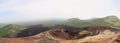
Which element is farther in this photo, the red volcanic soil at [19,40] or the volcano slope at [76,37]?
the volcano slope at [76,37]

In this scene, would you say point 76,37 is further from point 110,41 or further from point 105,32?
point 110,41

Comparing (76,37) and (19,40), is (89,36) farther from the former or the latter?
(19,40)

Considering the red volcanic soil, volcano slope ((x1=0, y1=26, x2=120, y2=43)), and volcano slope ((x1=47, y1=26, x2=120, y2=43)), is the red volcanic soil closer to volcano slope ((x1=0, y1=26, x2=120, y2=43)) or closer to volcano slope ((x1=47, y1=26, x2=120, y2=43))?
volcano slope ((x1=0, y1=26, x2=120, y2=43))

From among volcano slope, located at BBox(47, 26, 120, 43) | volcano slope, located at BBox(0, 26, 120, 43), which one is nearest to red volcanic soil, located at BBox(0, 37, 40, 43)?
volcano slope, located at BBox(0, 26, 120, 43)

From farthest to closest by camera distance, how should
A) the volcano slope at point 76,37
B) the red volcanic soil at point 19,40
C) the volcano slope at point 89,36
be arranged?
the volcano slope at point 89,36
the volcano slope at point 76,37
the red volcanic soil at point 19,40

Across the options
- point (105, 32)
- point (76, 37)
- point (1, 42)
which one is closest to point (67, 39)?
point (76, 37)

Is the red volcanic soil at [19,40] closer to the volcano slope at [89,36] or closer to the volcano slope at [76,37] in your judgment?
the volcano slope at [76,37]

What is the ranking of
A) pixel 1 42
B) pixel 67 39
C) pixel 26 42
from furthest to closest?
pixel 67 39
pixel 26 42
pixel 1 42

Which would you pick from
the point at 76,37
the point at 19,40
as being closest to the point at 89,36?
the point at 76,37

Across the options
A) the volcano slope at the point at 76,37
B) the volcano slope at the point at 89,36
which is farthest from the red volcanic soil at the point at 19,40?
the volcano slope at the point at 89,36

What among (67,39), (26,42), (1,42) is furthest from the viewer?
(67,39)

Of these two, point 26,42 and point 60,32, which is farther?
point 60,32
